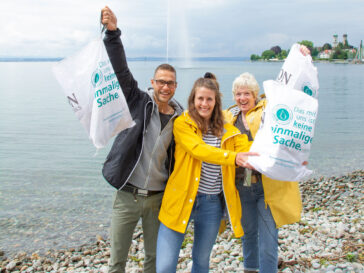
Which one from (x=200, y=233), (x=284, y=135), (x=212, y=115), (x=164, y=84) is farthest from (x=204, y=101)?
(x=200, y=233)

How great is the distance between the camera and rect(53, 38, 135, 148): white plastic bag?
11.7 feet

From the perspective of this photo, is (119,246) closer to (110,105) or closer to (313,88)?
(110,105)

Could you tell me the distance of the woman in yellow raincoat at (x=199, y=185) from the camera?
3771mm

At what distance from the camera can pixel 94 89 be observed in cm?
363

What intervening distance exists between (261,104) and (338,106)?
1298 inches

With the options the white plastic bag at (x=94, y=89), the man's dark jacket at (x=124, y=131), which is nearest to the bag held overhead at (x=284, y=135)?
the man's dark jacket at (x=124, y=131)

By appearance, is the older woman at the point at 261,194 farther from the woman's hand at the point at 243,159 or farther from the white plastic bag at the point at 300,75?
the woman's hand at the point at 243,159

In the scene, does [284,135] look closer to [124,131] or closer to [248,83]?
[248,83]

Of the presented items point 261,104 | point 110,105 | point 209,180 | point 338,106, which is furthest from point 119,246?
point 338,106

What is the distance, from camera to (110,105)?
3697 millimetres

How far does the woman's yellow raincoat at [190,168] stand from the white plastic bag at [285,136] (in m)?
0.32

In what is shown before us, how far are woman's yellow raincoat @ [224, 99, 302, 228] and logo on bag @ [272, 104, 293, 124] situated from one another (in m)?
0.57

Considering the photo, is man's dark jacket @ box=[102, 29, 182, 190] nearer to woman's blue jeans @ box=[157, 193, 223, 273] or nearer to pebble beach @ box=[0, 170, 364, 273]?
woman's blue jeans @ box=[157, 193, 223, 273]

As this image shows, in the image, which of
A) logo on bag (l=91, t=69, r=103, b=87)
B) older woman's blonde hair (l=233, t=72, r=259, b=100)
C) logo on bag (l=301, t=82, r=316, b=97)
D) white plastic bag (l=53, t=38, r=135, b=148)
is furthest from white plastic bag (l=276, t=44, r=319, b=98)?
logo on bag (l=91, t=69, r=103, b=87)
